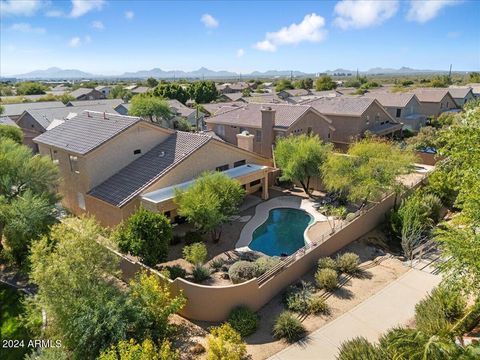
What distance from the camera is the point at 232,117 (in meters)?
47.1

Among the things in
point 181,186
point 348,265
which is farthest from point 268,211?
point 348,265

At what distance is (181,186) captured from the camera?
27.4 meters

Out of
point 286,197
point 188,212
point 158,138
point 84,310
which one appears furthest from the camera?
point 286,197

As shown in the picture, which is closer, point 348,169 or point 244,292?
point 244,292

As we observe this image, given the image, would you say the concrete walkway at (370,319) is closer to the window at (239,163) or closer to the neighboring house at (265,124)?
the window at (239,163)

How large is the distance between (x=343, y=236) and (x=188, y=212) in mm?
10561

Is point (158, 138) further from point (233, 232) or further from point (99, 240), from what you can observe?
point (99, 240)

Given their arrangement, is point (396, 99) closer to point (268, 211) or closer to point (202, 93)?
point (268, 211)

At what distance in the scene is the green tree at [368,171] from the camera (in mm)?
26656

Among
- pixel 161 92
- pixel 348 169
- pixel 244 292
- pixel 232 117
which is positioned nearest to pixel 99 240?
pixel 244 292

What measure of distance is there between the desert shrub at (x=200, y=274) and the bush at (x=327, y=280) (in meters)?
6.16

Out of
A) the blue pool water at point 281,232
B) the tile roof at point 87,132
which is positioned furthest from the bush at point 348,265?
the tile roof at point 87,132

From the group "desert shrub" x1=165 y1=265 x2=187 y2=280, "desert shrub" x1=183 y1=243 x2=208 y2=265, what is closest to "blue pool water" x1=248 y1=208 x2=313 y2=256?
"desert shrub" x1=183 y1=243 x2=208 y2=265

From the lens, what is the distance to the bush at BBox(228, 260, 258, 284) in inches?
750
